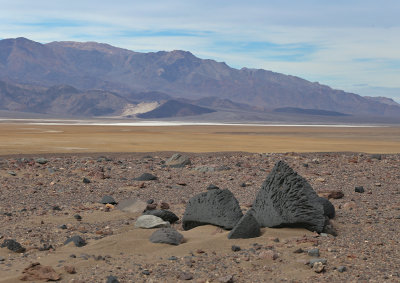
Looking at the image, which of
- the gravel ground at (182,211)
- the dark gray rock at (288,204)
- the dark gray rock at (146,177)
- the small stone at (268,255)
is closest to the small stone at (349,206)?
the gravel ground at (182,211)

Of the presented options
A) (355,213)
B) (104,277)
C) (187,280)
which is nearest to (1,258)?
(104,277)

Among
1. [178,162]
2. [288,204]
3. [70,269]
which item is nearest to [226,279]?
[70,269]

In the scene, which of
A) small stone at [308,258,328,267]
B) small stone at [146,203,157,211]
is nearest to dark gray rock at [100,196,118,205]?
small stone at [146,203,157,211]

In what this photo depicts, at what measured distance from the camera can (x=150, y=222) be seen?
32.2 ft

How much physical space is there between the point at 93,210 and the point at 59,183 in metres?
3.35

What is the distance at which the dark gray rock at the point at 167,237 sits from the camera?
8391mm

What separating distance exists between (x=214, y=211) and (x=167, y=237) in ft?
4.59

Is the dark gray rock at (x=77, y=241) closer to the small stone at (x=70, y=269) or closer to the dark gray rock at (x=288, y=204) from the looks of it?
the small stone at (x=70, y=269)

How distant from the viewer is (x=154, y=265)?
7.35 meters

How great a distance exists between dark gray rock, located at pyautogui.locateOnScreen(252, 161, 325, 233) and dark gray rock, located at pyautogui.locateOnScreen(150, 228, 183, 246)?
5.37 ft

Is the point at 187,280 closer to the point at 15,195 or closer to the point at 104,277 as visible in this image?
the point at 104,277

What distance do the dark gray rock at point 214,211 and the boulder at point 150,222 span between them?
0.38 m

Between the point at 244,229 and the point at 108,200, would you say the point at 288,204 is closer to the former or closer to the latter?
the point at 244,229

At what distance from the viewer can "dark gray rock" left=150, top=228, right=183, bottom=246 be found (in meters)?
8.39
